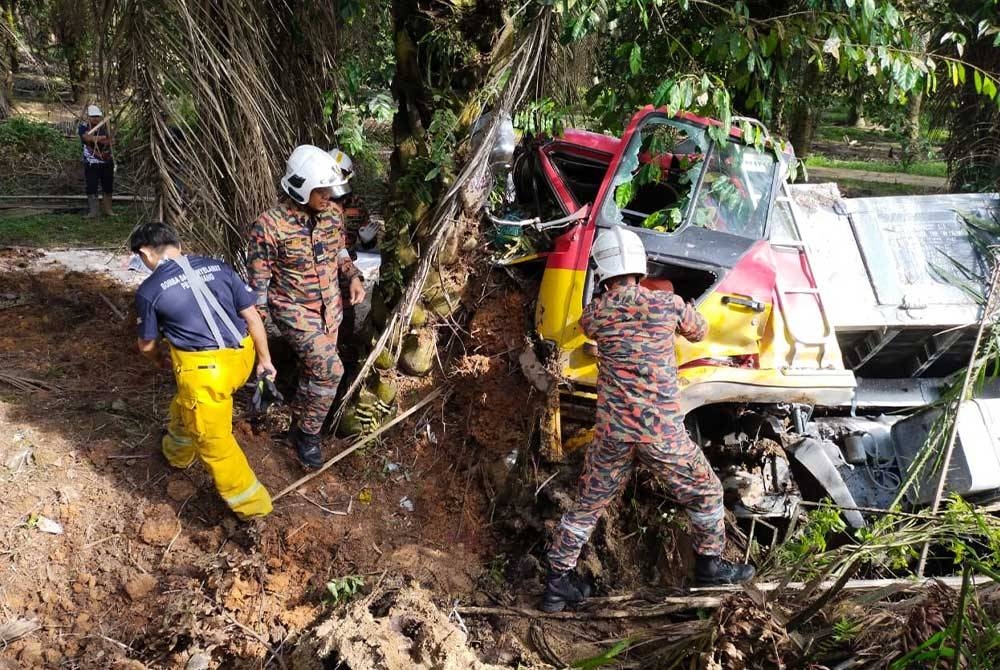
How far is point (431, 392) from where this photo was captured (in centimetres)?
473

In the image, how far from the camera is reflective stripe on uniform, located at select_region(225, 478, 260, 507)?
3.88 metres

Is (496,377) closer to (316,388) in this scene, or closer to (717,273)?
(316,388)

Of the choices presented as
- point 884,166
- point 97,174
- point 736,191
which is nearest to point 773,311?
point 736,191

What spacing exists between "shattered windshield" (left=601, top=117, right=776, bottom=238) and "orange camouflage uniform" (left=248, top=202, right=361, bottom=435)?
5.44ft

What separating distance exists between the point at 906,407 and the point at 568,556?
292 cm

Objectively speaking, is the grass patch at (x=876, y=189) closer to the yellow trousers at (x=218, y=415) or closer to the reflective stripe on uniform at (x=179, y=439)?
the yellow trousers at (x=218, y=415)

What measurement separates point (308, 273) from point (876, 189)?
12.0 meters

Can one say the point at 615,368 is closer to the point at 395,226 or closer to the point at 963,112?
the point at 395,226

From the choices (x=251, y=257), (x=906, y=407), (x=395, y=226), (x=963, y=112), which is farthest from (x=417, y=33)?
(x=963, y=112)

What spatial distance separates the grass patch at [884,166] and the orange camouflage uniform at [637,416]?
501 inches

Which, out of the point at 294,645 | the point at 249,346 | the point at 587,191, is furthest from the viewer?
the point at 587,191

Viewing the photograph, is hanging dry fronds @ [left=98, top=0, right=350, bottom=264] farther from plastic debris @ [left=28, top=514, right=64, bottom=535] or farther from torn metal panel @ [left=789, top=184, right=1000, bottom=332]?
torn metal panel @ [left=789, top=184, right=1000, bottom=332]

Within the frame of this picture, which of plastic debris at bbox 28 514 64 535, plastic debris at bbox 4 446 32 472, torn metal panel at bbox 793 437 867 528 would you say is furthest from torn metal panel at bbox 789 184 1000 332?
plastic debris at bbox 4 446 32 472

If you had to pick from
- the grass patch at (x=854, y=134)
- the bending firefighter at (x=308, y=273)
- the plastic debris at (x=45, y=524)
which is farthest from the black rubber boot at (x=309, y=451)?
the grass patch at (x=854, y=134)
